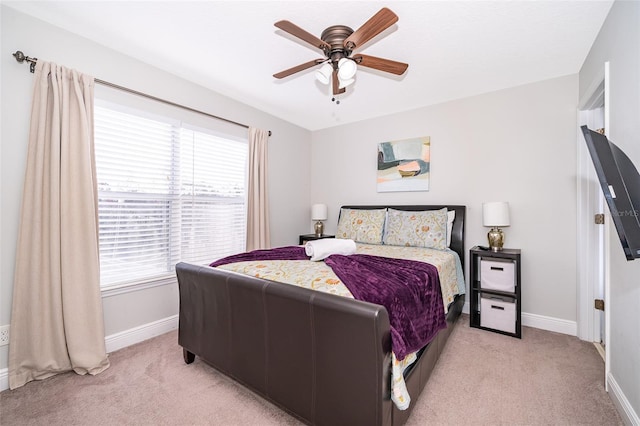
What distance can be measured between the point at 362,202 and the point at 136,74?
296 centimetres

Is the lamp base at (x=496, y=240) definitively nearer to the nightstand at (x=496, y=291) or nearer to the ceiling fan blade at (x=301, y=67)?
the nightstand at (x=496, y=291)

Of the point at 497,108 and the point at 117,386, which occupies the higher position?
the point at 497,108

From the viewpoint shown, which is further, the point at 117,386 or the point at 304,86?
the point at 304,86

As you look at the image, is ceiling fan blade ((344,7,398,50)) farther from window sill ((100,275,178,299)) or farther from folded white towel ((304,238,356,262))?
window sill ((100,275,178,299))

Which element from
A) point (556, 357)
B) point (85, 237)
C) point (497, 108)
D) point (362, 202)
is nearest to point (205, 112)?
point (85, 237)

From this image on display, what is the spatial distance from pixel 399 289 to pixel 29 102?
2795 millimetres

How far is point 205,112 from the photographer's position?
299 centimetres

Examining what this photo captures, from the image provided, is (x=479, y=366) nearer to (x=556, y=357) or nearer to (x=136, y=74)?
(x=556, y=357)

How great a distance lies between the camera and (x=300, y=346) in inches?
55.1

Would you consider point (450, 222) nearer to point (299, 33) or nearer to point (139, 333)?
point (299, 33)

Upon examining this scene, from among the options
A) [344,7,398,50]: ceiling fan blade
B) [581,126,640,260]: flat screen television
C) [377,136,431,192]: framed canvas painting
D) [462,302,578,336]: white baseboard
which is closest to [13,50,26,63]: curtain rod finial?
[344,7,398,50]: ceiling fan blade

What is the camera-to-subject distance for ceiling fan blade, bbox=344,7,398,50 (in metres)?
1.45

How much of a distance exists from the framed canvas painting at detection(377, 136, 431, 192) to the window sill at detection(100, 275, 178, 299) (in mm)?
2787

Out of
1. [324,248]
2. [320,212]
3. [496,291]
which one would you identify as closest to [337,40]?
[324,248]
